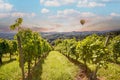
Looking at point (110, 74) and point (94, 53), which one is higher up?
point (94, 53)

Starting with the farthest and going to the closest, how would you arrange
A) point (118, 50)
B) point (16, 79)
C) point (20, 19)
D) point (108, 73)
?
point (118, 50)
point (108, 73)
point (16, 79)
point (20, 19)

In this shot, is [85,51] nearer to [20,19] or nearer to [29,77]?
[29,77]

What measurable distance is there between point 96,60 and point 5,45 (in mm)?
65526

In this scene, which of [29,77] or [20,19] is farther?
[29,77]

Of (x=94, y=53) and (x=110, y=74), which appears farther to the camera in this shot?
(x=110, y=74)

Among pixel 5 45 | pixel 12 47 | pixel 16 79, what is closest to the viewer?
pixel 16 79

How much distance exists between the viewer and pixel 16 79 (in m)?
68.4

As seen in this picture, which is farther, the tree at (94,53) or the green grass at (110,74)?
the green grass at (110,74)

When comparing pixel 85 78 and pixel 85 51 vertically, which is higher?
pixel 85 51

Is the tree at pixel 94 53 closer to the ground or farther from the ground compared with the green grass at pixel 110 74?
farther from the ground

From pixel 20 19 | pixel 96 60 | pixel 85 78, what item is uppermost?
pixel 20 19

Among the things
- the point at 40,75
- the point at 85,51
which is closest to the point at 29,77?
the point at 40,75

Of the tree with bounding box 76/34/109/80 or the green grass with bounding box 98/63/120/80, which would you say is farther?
the green grass with bounding box 98/63/120/80

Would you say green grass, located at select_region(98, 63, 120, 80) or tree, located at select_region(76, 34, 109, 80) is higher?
tree, located at select_region(76, 34, 109, 80)
